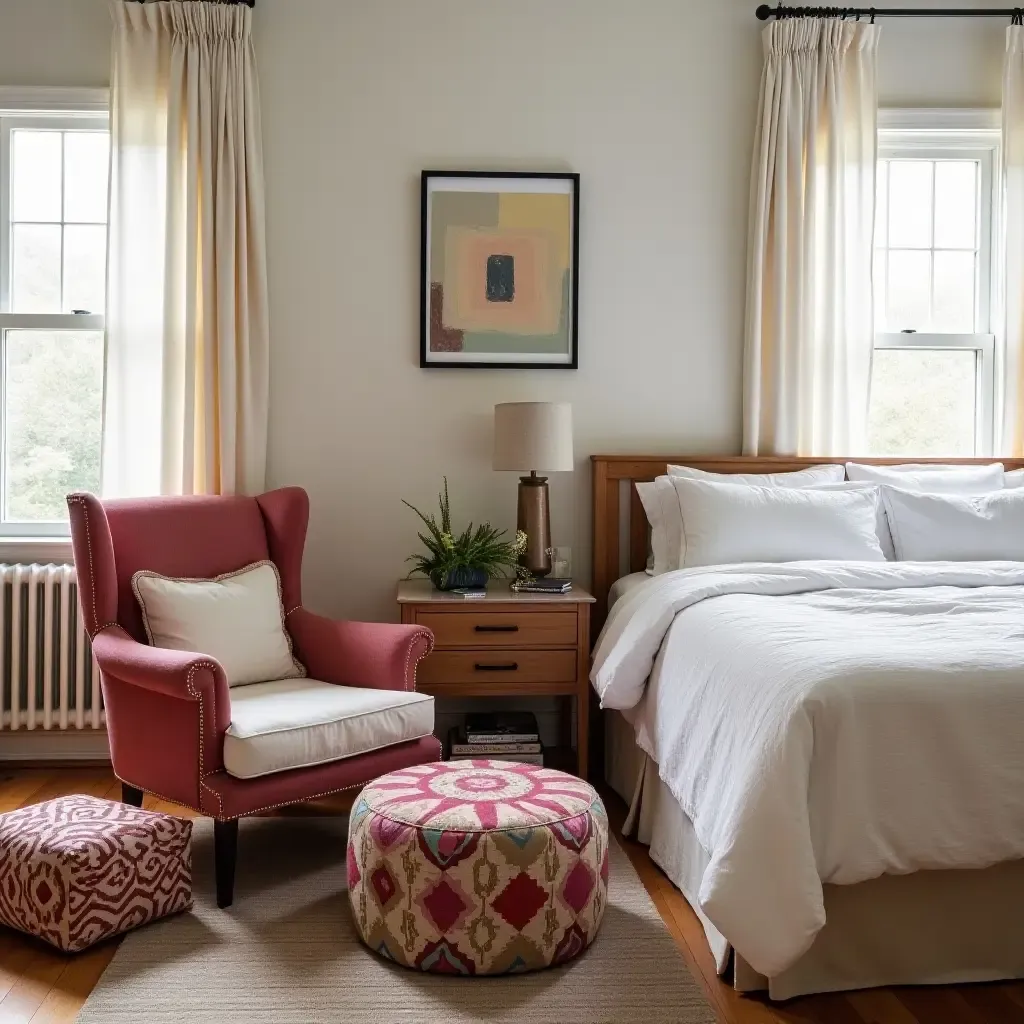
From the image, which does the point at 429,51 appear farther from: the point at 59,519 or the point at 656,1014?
the point at 656,1014

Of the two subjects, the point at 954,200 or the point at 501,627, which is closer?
the point at 501,627

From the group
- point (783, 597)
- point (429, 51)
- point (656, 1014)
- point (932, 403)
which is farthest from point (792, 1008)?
point (429, 51)

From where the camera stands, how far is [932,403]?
156 inches

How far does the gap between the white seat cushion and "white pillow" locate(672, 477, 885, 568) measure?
1013 millimetres

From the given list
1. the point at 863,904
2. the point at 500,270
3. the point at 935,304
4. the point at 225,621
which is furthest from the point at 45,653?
the point at 935,304

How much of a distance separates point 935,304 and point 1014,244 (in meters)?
0.33

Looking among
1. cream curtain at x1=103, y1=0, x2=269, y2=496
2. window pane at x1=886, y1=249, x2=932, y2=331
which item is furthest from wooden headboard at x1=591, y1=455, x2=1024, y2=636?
cream curtain at x1=103, y1=0, x2=269, y2=496

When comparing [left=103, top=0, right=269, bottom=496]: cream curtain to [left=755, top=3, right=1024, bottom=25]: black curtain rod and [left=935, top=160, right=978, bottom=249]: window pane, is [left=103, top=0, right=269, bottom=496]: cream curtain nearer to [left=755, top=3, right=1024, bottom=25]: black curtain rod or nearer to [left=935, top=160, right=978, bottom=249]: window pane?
[left=755, top=3, right=1024, bottom=25]: black curtain rod

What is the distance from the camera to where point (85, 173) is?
3.76 metres

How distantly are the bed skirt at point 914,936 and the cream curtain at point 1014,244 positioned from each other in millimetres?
2170

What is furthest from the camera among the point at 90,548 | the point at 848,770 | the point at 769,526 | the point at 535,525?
the point at 535,525

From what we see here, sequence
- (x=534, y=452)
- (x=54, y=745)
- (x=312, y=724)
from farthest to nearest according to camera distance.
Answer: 1. (x=54, y=745)
2. (x=534, y=452)
3. (x=312, y=724)

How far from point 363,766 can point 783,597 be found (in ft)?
3.82

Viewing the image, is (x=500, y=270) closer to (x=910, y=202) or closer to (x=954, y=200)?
(x=910, y=202)
